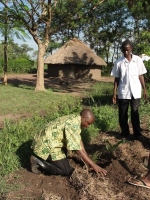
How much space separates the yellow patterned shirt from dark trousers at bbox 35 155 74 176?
0.06 metres

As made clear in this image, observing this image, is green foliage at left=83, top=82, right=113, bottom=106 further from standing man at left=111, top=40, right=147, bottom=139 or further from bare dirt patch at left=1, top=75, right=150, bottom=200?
bare dirt patch at left=1, top=75, right=150, bottom=200

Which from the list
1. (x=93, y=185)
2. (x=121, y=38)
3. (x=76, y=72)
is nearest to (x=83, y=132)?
(x=93, y=185)

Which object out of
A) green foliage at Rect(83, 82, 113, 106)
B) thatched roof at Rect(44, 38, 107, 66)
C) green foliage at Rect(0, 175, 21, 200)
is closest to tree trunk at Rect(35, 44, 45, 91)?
green foliage at Rect(83, 82, 113, 106)

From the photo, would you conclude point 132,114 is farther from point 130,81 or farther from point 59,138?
point 59,138

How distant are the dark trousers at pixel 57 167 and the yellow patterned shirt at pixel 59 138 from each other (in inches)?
2.5

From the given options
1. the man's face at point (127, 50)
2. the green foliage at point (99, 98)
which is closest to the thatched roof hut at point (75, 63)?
the green foliage at point (99, 98)

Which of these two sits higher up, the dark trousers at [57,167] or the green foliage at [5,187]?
the dark trousers at [57,167]

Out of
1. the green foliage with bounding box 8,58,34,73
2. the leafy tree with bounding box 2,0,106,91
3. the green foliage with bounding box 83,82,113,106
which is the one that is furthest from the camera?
the green foliage with bounding box 8,58,34,73

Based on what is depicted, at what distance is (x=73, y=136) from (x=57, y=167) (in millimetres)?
498

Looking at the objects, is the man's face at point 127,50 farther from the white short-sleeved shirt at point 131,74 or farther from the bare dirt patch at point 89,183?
the bare dirt patch at point 89,183

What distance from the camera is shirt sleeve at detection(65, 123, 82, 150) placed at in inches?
126

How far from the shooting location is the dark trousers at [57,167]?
3.42m

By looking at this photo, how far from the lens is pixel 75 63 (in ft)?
74.7

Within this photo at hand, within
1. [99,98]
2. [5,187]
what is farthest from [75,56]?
[5,187]
